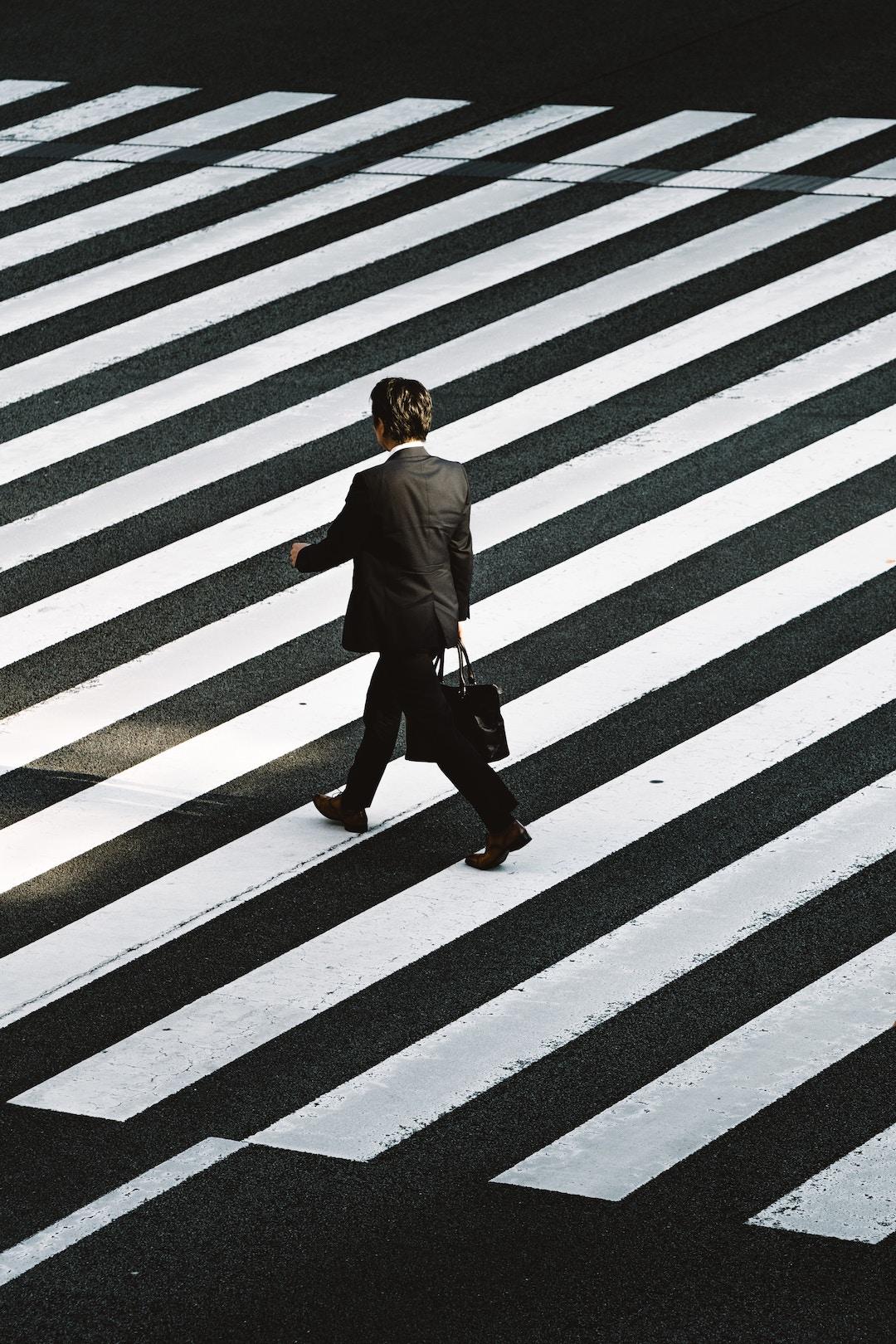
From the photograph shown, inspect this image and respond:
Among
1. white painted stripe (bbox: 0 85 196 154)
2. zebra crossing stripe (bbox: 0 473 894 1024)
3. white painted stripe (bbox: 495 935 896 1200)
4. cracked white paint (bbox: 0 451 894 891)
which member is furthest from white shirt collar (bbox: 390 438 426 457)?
white painted stripe (bbox: 0 85 196 154)

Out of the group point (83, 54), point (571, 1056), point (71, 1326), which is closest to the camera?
point (71, 1326)

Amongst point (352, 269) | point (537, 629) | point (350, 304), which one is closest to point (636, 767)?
point (537, 629)

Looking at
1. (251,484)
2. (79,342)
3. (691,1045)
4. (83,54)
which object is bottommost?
(691,1045)

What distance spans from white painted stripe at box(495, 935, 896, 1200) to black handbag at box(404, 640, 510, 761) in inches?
62.7

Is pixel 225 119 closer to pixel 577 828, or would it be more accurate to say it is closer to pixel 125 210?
pixel 125 210

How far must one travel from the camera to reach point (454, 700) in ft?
25.9

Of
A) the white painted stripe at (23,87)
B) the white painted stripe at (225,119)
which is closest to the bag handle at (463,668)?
the white painted stripe at (225,119)

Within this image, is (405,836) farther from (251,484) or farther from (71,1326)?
(251,484)

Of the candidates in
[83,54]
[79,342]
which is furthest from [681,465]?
[83,54]

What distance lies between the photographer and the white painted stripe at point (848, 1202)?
562cm

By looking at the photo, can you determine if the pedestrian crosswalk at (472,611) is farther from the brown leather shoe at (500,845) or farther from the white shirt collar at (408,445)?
the white shirt collar at (408,445)

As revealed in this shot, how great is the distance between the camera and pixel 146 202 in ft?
52.1

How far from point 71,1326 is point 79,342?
363 inches

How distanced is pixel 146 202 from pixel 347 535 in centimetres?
887
